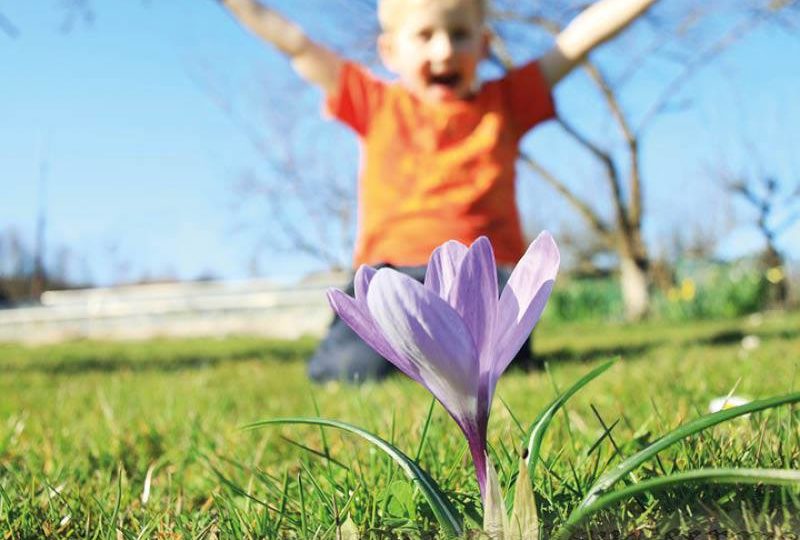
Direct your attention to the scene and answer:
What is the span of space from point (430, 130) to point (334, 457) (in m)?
2.19

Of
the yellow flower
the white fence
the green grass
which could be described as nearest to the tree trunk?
the yellow flower

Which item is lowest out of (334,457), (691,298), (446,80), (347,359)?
(691,298)

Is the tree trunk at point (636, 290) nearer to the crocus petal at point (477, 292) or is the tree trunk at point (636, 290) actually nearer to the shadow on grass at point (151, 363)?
the shadow on grass at point (151, 363)

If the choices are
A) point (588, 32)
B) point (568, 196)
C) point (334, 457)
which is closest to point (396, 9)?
point (588, 32)

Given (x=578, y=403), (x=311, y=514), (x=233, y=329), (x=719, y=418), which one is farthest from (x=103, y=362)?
(x=233, y=329)

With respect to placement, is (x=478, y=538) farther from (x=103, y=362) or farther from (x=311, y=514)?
(x=103, y=362)

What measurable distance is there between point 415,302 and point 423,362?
0.06 meters

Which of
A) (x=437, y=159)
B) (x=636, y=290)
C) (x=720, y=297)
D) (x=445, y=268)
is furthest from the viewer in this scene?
(x=636, y=290)

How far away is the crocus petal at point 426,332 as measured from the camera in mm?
615

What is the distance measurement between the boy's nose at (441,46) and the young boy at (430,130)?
87 mm

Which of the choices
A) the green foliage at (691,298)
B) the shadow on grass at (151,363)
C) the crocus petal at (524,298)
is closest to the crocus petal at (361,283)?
the crocus petal at (524,298)

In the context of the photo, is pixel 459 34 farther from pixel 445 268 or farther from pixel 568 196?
pixel 568 196

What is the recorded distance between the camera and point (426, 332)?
629 millimetres

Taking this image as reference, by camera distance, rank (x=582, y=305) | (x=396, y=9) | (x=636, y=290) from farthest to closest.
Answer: (x=582, y=305) → (x=636, y=290) → (x=396, y=9)
